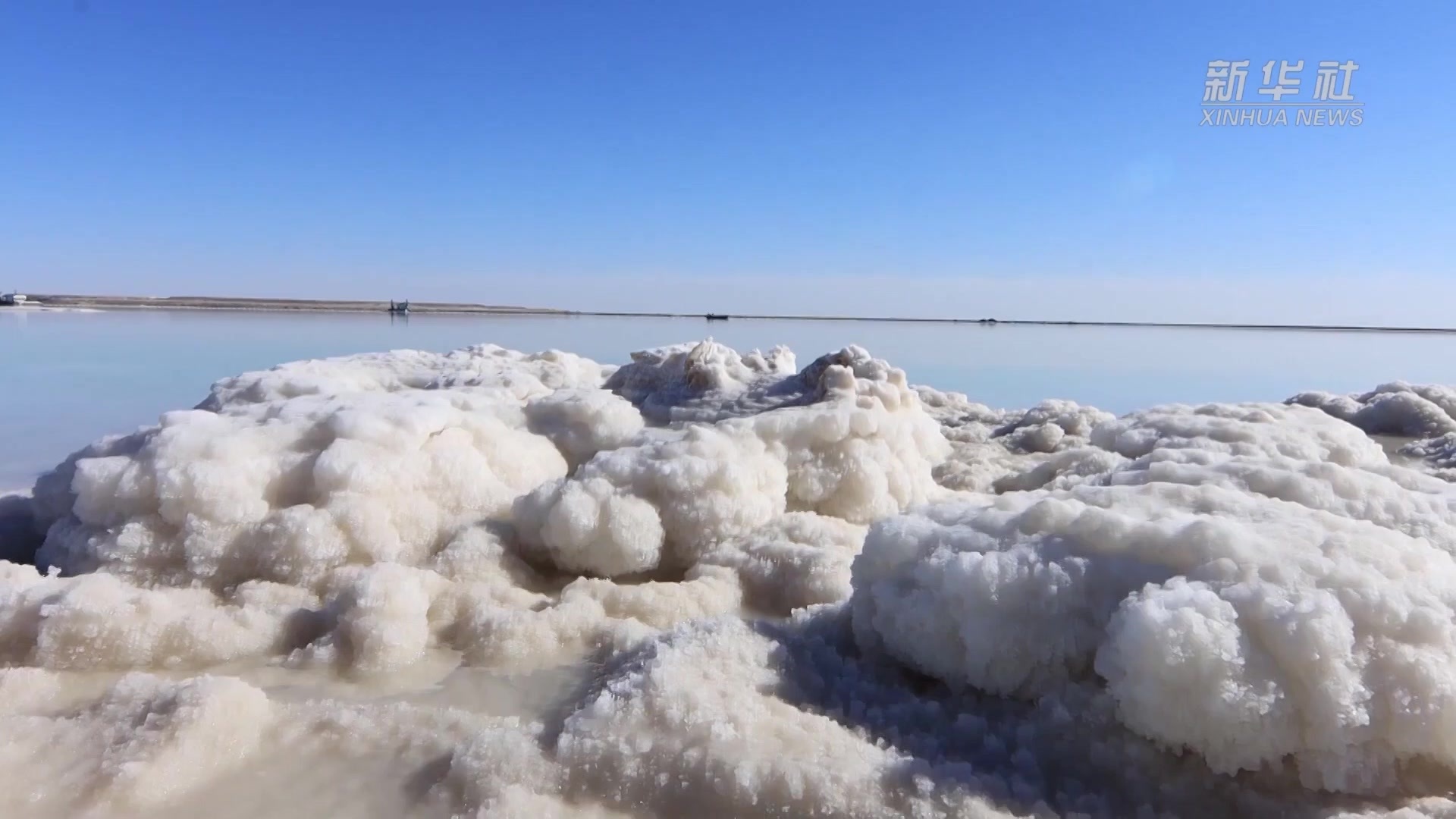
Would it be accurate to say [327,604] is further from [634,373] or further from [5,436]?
[5,436]

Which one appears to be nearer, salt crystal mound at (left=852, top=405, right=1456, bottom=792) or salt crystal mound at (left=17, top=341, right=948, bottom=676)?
salt crystal mound at (left=852, top=405, right=1456, bottom=792)

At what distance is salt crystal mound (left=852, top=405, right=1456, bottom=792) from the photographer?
1459 mm

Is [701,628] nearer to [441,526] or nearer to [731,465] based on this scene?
[731,465]

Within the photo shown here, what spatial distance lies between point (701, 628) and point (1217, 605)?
124cm

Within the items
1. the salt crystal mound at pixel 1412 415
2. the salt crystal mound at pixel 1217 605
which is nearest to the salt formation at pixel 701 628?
the salt crystal mound at pixel 1217 605

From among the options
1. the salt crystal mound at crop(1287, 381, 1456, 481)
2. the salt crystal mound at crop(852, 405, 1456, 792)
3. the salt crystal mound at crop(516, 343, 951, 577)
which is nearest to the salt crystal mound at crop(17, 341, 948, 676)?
the salt crystal mound at crop(516, 343, 951, 577)

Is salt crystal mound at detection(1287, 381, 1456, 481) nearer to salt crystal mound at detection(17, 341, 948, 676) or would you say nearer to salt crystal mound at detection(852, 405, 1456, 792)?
salt crystal mound at detection(852, 405, 1456, 792)

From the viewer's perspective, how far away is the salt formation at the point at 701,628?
1.53 meters

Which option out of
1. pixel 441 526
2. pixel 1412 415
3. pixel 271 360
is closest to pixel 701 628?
pixel 441 526

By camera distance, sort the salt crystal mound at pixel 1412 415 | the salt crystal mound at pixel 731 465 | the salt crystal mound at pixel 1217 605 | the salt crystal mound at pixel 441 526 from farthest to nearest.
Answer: the salt crystal mound at pixel 1412 415 < the salt crystal mound at pixel 731 465 < the salt crystal mound at pixel 441 526 < the salt crystal mound at pixel 1217 605

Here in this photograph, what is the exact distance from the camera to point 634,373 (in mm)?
4801

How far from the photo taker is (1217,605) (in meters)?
1.57

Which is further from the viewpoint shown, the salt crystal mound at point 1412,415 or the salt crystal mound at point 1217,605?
the salt crystal mound at point 1412,415

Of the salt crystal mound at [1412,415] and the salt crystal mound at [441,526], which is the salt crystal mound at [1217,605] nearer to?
the salt crystal mound at [441,526]
